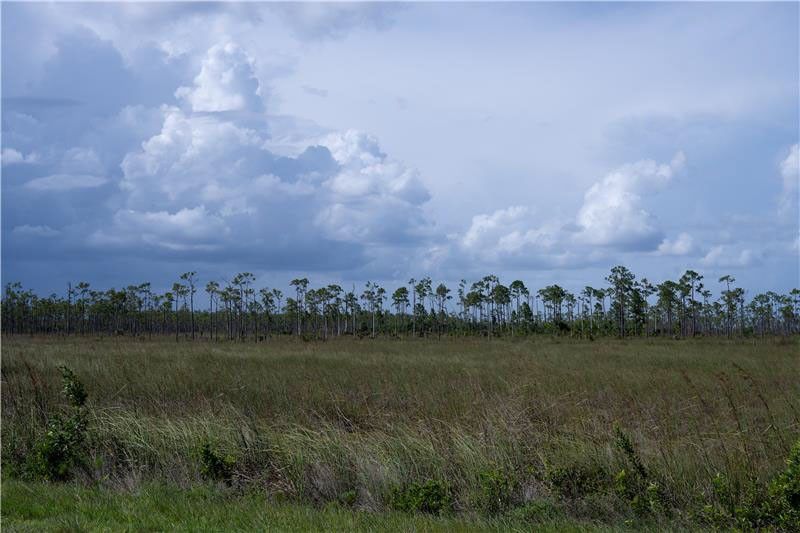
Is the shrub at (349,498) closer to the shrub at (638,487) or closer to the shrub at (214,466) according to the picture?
the shrub at (214,466)

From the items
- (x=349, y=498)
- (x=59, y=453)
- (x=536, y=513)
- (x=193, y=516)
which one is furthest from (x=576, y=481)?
(x=59, y=453)

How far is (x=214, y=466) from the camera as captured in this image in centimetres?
756

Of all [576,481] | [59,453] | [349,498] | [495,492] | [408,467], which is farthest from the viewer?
[59,453]

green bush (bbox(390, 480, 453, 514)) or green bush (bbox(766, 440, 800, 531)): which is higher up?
green bush (bbox(766, 440, 800, 531))

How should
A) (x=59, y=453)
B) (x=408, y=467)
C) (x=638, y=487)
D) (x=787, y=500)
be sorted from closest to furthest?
(x=787, y=500) < (x=638, y=487) < (x=408, y=467) < (x=59, y=453)

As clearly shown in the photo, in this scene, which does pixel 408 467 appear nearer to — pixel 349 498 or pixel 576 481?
pixel 349 498

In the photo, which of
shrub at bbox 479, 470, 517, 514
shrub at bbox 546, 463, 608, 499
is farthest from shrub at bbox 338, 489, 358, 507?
shrub at bbox 546, 463, 608, 499

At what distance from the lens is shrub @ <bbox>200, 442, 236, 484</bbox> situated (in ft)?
24.7

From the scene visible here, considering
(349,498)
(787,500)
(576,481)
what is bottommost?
(349,498)

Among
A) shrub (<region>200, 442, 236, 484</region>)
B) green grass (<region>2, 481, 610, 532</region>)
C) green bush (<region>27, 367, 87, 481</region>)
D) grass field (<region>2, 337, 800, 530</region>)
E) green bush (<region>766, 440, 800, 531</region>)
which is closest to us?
green bush (<region>766, 440, 800, 531</region>)

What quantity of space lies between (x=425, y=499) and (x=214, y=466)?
2.73 m

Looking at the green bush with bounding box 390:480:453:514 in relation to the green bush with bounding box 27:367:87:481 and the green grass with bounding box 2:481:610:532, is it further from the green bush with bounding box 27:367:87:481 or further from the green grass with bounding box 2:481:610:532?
the green bush with bounding box 27:367:87:481

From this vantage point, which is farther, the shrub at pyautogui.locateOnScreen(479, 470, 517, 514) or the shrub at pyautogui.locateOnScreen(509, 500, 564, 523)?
the shrub at pyautogui.locateOnScreen(479, 470, 517, 514)

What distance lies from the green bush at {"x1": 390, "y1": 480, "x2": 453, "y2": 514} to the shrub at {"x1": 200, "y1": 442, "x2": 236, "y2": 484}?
2229 millimetres
